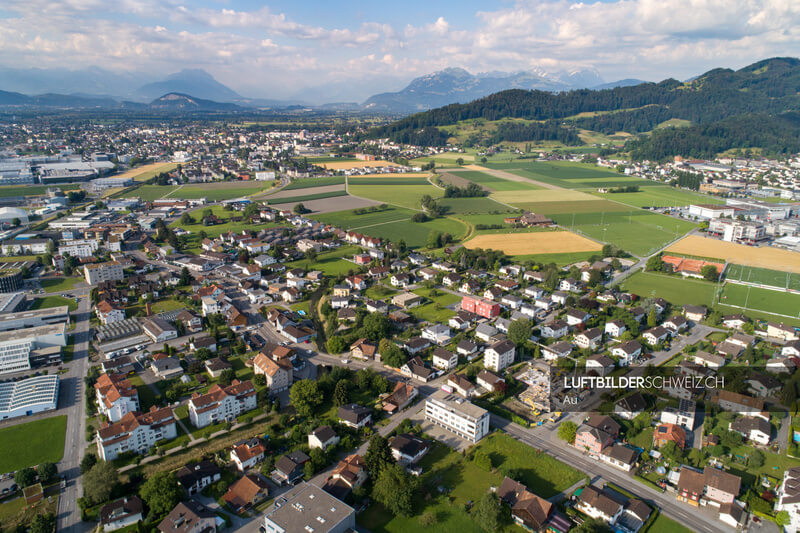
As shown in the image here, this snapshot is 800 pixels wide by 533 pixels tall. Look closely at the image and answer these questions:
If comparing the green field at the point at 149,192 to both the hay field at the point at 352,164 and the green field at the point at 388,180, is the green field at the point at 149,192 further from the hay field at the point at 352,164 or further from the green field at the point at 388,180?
the hay field at the point at 352,164

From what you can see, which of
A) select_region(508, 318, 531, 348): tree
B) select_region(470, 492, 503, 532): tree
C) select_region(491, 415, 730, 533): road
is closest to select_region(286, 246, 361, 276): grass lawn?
select_region(508, 318, 531, 348): tree

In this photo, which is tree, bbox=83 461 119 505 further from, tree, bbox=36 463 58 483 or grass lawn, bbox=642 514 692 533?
grass lawn, bbox=642 514 692 533

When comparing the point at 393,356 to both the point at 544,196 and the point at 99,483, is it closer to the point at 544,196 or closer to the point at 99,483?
the point at 99,483

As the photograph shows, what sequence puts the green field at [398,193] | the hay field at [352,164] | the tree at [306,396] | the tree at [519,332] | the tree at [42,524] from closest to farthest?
the tree at [42,524] < the tree at [306,396] < the tree at [519,332] < the green field at [398,193] < the hay field at [352,164]

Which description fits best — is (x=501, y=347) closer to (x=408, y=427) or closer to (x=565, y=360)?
(x=565, y=360)

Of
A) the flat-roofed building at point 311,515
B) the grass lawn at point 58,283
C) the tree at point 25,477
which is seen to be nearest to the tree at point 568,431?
the flat-roofed building at point 311,515

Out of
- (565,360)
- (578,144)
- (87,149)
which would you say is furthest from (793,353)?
(87,149)

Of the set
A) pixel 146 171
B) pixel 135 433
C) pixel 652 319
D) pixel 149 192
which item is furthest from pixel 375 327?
pixel 146 171
